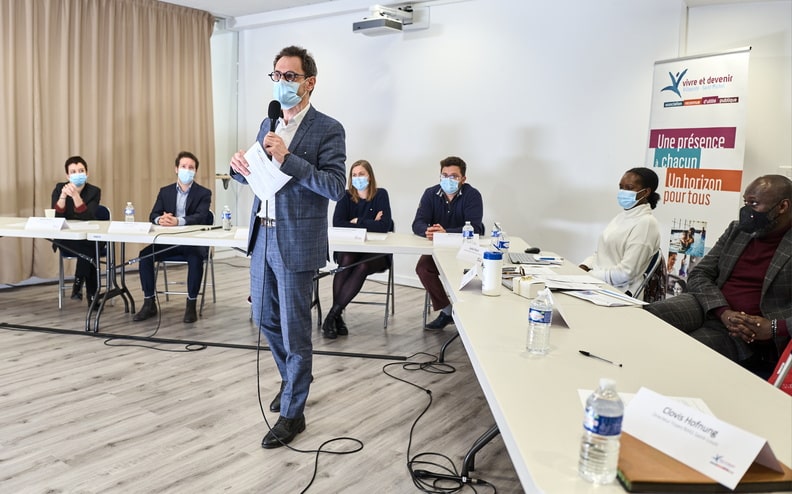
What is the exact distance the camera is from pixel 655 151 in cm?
463

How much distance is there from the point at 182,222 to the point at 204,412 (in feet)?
6.77

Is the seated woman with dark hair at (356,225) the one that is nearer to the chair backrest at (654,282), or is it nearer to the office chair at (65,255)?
the chair backrest at (654,282)

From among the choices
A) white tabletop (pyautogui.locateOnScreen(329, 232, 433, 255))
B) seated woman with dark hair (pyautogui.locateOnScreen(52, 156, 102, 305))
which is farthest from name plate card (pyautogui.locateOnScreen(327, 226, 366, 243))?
seated woman with dark hair (pyautogui.locateOnScreen(52, 156, 102, 305))

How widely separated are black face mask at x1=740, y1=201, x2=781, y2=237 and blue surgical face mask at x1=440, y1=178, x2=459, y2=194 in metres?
2.06

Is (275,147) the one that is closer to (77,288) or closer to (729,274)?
(729,274)

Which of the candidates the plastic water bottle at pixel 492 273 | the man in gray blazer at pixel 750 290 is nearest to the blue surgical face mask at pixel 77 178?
the plastic water bottle at pixel 492 273

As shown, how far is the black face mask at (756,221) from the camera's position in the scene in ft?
8.20

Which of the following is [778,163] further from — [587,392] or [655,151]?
[587,392]

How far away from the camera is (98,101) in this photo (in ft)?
19.2

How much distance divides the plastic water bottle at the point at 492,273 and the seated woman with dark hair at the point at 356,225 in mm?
1941

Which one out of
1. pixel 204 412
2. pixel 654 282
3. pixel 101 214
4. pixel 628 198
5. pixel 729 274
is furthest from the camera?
pixel 101 214

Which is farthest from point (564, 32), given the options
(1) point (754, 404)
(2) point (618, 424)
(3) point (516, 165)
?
(2) point (618, 424)

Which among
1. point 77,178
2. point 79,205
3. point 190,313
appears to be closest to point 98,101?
point 77,178

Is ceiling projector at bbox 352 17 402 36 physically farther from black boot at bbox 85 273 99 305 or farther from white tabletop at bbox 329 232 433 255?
black boot at bbox 85 273 99 305
